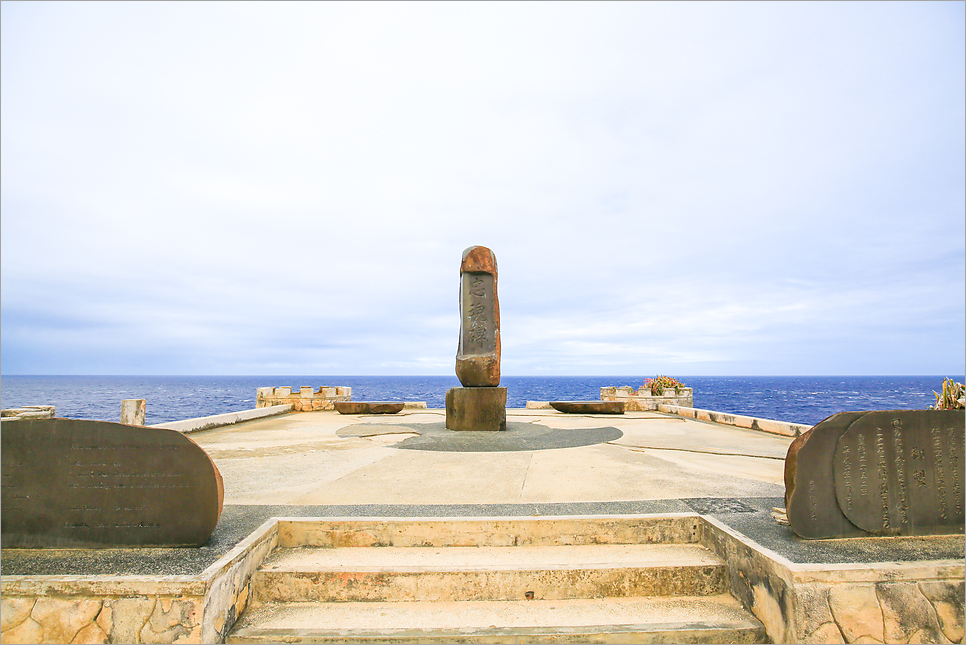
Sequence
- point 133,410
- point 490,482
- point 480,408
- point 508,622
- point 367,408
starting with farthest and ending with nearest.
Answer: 1. point 367,408
2. point 480,408
3. point 133,410
4. point 490,482
5. point 508,622

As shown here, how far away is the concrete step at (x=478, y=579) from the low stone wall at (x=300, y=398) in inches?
475

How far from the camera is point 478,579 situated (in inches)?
129

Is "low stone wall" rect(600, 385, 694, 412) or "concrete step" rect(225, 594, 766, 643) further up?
"low stone wall" rect(600, 385, 694, 412)

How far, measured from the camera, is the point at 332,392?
15422 mm

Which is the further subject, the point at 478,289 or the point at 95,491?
the point at 478,289

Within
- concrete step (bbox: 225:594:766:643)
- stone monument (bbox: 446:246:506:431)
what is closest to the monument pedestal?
stone monument (bbox: 446:246:506:431)

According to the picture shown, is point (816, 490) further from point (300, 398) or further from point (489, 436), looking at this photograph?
point (300, 398)

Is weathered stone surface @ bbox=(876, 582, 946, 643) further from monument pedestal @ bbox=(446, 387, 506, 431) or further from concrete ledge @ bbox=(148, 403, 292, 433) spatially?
concrete ledge @ bbox=(148, 403, 292, 433)

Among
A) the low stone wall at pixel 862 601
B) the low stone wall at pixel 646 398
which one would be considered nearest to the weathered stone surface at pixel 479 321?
the low stone wall at pixel 862 601

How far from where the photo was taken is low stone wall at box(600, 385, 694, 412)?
51.2 ft

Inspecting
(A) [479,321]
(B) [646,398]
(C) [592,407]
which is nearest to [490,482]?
(A) [479,321]

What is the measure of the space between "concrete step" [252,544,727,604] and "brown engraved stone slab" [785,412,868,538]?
0.68 m

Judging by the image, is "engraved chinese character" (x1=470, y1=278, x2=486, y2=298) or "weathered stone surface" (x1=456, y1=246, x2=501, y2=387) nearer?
"weathered stone surface" (x1=456, y1=246, x2=501, y2=387)

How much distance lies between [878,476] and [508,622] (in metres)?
2.89
